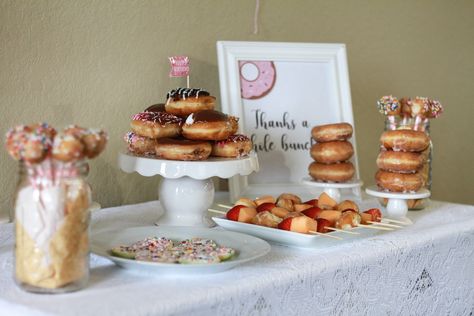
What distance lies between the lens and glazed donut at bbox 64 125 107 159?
0.78 meters

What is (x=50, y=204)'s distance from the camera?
781 mm

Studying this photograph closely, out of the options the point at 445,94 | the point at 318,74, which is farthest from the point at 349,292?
the point at 445,94

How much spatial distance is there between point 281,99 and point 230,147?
15.7 inches

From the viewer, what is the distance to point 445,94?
222 centimetres

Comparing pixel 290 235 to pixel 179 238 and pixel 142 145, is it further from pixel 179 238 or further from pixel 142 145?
pixel 142 145

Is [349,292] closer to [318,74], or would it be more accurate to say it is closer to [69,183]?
[69,183]

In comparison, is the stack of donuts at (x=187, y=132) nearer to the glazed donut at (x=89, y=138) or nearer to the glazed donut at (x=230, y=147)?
the glazed donut at (x=230, y=147)

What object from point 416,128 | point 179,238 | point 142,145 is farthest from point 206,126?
point 416,128

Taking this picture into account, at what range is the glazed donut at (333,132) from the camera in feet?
4.64

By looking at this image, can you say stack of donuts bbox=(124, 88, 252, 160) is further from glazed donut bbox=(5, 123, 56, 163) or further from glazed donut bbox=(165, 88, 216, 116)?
glazed donut bbox=(5, 123, 56, 163)

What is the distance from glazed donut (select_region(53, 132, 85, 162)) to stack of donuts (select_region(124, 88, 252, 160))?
0.39m

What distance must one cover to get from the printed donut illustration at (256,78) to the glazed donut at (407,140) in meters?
0.33

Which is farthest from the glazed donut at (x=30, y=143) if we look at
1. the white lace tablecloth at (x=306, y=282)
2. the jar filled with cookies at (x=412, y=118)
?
the jar filled with cookies at (x=412, y=118)

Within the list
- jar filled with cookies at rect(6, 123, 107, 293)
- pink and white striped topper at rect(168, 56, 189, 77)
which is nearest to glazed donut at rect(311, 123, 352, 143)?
pink and white striped topper at rect(168, 56, 189, 77)
